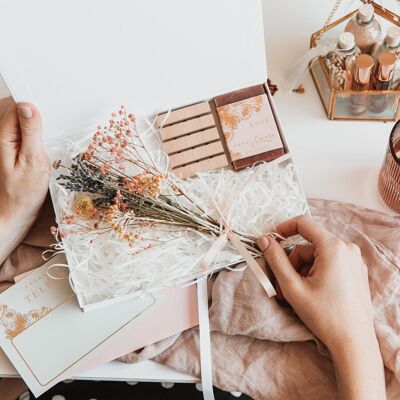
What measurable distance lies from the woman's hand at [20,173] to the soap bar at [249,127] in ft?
1.04

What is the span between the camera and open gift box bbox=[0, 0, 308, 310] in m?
0.79

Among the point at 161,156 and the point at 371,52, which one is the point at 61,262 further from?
the point at 371,52

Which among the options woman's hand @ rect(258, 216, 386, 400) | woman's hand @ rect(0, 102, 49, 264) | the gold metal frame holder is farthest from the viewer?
the gold metal frame holder

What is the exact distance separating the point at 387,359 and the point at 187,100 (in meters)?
0.54

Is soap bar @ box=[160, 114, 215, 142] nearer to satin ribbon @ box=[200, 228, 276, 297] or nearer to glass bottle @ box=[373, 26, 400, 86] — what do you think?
satin ribbon @ box=[200, 228, 276, 297]

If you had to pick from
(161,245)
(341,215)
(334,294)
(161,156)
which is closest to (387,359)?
(334,294)

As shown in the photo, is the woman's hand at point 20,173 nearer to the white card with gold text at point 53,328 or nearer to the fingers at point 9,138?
the fingers at point 9,138

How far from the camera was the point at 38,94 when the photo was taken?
840 mm

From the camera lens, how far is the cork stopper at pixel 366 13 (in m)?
A: 0.89

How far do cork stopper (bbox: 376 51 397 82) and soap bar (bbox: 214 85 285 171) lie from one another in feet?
0.66

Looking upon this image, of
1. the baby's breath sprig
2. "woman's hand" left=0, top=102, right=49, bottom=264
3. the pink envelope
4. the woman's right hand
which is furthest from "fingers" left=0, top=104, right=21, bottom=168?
the woman's right hand

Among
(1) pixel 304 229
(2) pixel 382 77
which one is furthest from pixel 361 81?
(1) pixel 304 229

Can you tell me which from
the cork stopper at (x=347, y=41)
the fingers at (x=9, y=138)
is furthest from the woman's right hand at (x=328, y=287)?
the fingers at (x=9, y=138)

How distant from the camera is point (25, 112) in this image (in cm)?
81
